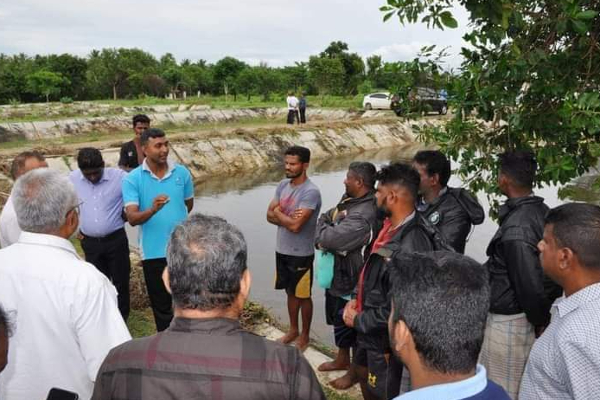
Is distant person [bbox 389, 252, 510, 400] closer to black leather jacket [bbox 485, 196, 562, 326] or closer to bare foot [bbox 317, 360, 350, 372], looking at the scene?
black leather jacket [bbox 485, 196, 562, 326]

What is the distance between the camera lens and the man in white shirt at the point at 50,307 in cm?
220

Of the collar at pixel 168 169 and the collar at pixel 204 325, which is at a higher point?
the collar at pixel 168 169

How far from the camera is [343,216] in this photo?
12.7 feet

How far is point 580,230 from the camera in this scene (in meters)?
2.21

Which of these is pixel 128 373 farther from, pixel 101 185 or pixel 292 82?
A: pixel 292 82

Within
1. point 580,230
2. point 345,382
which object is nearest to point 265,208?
point 345,382

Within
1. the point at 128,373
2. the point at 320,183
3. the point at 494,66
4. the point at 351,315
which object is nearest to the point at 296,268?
the point at 351,315

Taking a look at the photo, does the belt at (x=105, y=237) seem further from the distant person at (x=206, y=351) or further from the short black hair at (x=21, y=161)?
the distant person at (x=206, y=351)

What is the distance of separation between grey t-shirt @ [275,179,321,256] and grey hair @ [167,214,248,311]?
2708mm

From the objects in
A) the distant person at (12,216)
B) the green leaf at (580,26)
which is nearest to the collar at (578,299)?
the green leaf at (580,26)

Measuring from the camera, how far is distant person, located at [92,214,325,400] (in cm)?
153

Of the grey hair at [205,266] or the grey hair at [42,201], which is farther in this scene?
the grey hair at [42,201]

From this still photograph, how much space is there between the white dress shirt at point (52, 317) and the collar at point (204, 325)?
0.76 m

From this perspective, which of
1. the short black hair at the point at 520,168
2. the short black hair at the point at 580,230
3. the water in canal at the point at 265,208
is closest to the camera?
the short black hair at the point at 580,230
